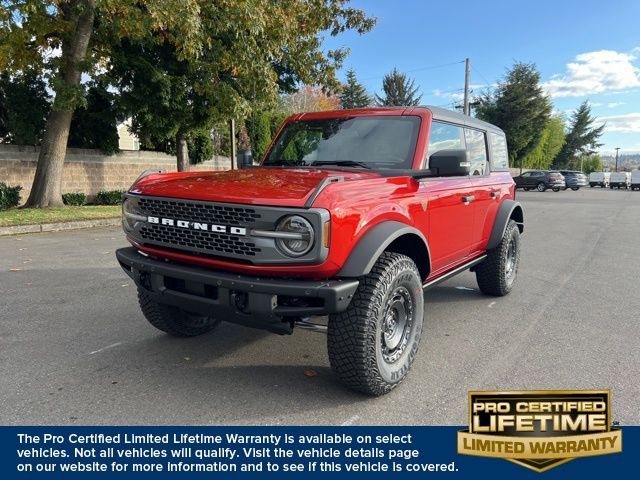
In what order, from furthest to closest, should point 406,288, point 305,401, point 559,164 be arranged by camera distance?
point 559,164 < point 406,288 < point 305,401

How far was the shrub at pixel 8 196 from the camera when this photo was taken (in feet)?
43.6

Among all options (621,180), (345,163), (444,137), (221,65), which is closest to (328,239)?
(345,163)

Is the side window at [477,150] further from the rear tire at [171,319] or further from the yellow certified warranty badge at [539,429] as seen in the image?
the rear tire at [171,319]

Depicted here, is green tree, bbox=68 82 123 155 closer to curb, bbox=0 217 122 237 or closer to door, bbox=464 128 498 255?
curb, bbox=0 217 122 237

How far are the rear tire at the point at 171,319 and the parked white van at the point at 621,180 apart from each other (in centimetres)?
5299

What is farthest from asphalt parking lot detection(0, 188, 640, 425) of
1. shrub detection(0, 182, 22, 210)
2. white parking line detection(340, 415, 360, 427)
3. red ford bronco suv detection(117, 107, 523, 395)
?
shrub detection(0, 182, 22, 210)

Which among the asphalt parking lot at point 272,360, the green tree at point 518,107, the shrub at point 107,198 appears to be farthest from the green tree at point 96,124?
the green tree at point 518,107

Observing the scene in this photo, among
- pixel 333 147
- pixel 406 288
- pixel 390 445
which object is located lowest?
pixel 390 445

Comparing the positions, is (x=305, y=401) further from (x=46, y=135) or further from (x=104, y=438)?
(x=46, y=135)

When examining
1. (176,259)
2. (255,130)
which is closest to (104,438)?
(176,259)

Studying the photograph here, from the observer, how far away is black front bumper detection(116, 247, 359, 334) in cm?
271

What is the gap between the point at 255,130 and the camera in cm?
2234

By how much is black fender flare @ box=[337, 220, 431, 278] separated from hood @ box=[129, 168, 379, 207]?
15.1 inches

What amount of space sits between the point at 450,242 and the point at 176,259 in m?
2.24
